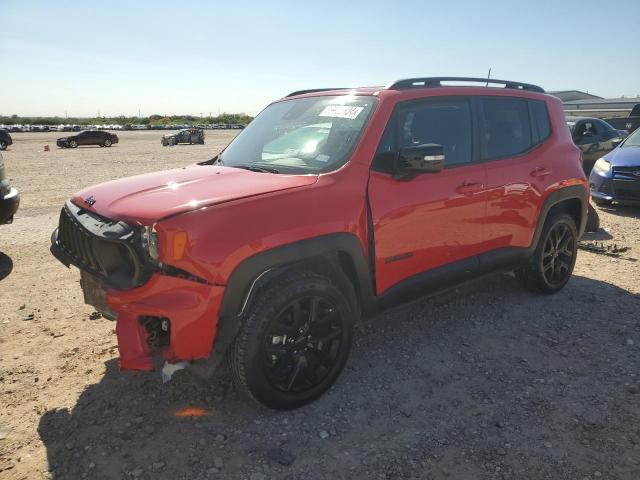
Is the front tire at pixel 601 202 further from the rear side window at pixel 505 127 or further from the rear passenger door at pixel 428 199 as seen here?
the rear passenger door at pixel 428 199

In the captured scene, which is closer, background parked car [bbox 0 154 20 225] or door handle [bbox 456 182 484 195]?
door handle [bbox 456 182 484 195]

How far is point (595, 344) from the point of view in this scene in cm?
382

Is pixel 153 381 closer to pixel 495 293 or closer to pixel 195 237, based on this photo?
pixel 195 237

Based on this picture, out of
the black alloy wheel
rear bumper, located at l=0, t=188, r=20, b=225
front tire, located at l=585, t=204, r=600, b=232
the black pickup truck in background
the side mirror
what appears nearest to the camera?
the black alloy wheel

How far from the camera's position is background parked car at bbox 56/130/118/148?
1268 inches

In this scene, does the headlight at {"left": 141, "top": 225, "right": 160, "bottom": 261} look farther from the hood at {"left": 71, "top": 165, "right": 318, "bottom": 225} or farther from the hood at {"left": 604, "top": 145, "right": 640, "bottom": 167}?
the hood at {"left": 604, "top": 145, "right": 640, "bottom": 167}

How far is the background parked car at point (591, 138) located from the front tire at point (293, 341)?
401 inches

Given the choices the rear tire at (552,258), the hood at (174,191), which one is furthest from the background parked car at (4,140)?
the rear tire at (552,258)

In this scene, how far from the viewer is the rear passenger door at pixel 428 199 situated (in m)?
3.20

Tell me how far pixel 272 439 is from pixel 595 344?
8.78 feet

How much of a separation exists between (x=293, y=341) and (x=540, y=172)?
2.79 m

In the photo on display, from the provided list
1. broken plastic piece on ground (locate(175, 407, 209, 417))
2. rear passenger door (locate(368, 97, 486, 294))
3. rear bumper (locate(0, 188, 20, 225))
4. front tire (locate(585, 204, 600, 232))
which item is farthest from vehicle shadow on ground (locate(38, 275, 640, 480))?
front tire (locate(585, 204, 600, 232))

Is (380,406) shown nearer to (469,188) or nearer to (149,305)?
(149,305)

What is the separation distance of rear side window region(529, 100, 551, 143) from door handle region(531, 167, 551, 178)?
291 millimetres
